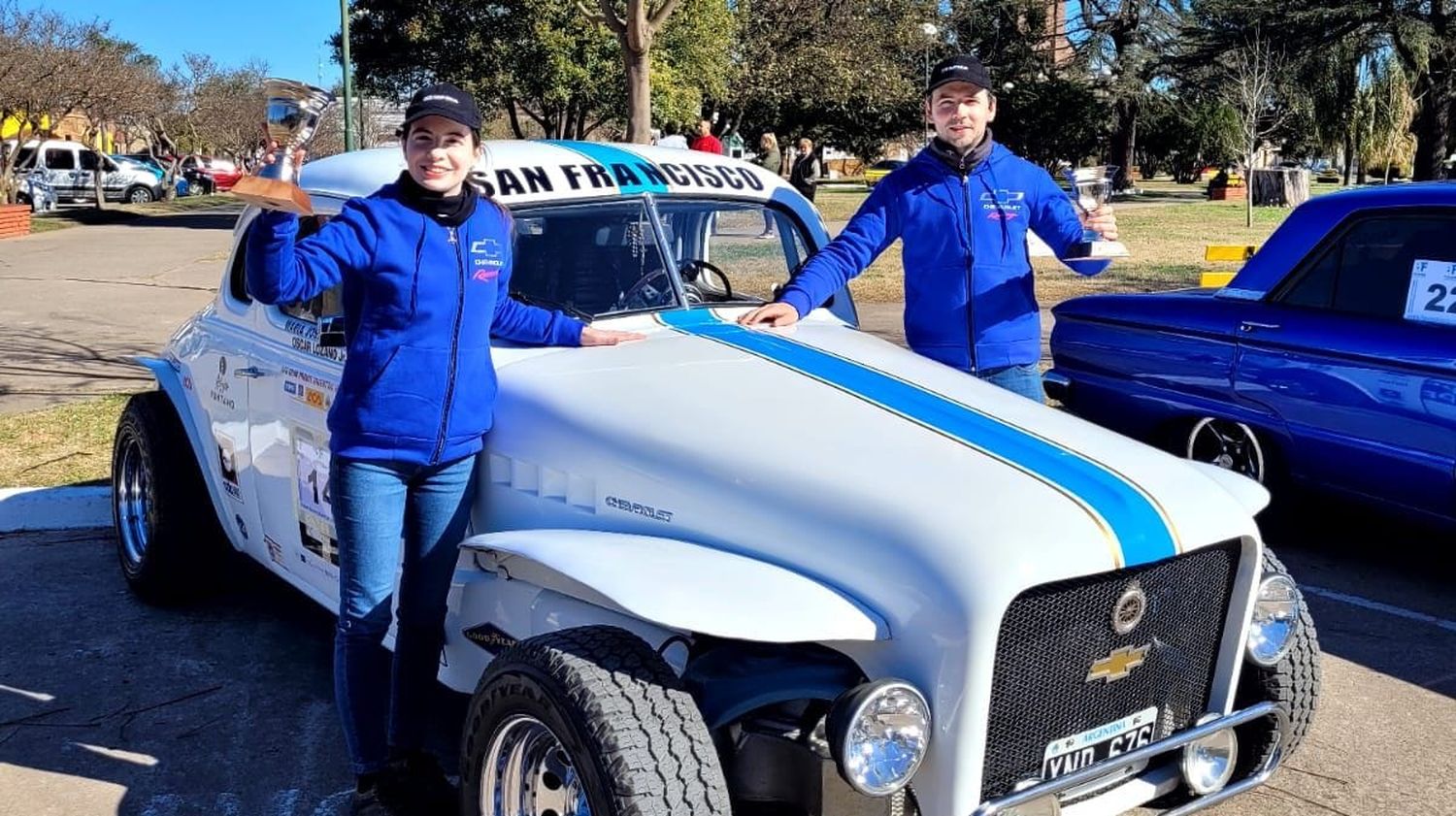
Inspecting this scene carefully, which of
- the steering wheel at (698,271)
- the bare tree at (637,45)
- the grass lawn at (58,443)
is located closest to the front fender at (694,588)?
the steering wheel at (698,271)

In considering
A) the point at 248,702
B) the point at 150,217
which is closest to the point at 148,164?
the point at 150,217

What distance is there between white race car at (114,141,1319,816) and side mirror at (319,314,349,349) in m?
0.02

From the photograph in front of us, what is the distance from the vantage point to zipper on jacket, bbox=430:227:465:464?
130 inches

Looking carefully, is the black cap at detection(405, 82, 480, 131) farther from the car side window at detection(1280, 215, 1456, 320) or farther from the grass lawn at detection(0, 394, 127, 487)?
the grass lawn at detection(0, 394, 127, 487)

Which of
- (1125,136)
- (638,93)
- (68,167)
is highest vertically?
(1125,136)

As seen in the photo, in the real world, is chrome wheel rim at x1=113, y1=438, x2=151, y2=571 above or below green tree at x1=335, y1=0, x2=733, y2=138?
below

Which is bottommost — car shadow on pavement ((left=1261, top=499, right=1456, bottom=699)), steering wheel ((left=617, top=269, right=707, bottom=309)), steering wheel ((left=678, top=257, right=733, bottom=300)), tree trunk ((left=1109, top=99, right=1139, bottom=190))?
car shadow on pavement ((left=1261, top=499, right=1456, bottom=699))

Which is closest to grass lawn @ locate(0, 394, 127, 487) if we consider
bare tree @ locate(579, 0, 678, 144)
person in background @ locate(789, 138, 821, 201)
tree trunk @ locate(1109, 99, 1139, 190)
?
bare tree @ locate(579, 0, 678, 144)

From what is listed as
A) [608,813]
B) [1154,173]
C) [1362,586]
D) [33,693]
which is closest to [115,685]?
[33,693]

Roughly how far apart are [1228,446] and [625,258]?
321 cm

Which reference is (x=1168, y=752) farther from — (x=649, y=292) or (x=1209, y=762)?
(x=649, y=292)

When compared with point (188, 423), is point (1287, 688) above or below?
below

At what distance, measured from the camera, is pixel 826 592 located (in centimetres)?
274

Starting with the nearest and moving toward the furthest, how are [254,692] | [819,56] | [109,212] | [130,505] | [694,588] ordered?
[694,588] < [254,692] < [130,505] < [819,56] < [109,212]
